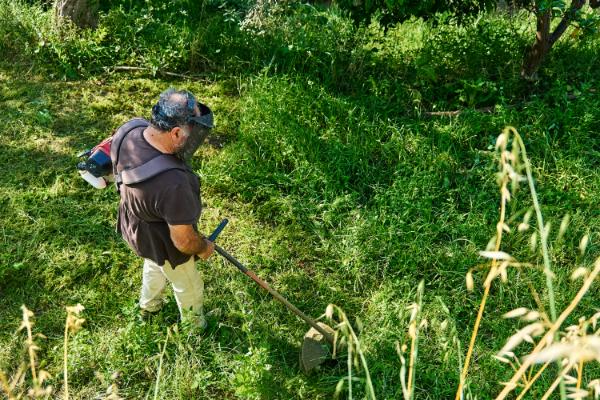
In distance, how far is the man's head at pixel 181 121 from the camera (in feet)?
9.17

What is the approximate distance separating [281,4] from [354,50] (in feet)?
3.53

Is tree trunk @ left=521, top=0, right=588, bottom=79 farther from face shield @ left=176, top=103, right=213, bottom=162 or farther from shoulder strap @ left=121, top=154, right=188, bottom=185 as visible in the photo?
shoulder strap @ left=121, top=154, right=188, bottom=185

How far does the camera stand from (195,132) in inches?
113

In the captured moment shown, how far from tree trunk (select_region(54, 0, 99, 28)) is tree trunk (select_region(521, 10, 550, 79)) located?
447cm

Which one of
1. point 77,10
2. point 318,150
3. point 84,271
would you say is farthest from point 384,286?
point 77,10

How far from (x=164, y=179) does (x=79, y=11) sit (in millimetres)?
4005

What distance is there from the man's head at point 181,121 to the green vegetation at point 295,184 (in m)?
1.09

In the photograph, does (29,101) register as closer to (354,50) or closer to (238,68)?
(238,68)

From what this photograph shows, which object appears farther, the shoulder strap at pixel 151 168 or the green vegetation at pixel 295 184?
the green vegetation at pixel 295 184

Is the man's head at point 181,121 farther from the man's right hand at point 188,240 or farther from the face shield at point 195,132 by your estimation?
the man's right hand at point 188,240

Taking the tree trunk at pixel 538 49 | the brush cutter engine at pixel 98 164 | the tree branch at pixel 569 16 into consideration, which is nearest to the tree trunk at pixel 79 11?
the brush cutter engine at pixel 98 164

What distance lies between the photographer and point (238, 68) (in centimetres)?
577

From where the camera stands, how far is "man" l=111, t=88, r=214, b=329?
9.23 ft

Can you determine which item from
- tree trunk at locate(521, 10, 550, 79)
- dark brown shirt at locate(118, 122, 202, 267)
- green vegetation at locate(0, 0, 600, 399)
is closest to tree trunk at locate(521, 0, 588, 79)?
tree trunk at locate(521, 10, 550, 79)
